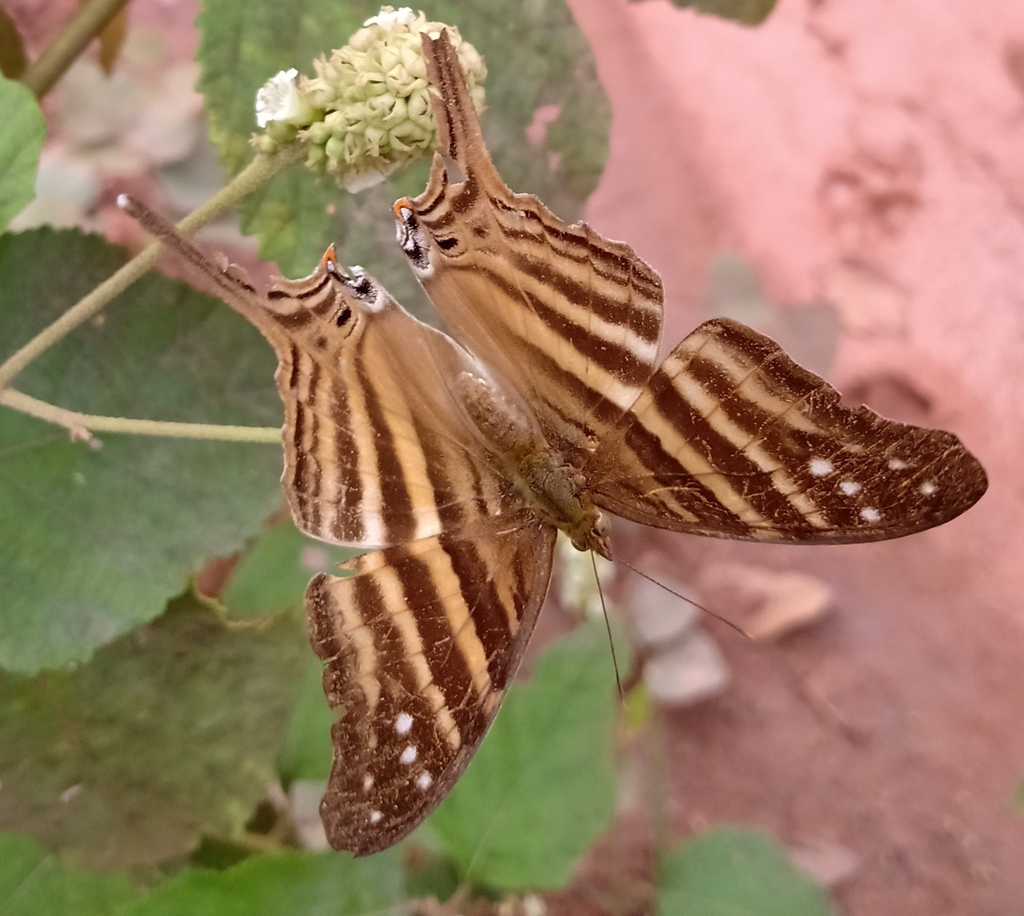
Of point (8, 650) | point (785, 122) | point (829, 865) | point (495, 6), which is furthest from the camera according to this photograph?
point (785, 122)

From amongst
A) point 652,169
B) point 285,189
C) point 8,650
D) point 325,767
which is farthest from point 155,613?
point 652,169

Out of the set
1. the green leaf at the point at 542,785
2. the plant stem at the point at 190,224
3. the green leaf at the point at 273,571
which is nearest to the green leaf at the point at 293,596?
the green leaf at the point at 273,571

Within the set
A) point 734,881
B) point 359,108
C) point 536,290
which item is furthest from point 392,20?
point 734,881

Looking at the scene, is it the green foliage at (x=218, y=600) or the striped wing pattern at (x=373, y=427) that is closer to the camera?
the striped wing pattern at (x=373, y=427)

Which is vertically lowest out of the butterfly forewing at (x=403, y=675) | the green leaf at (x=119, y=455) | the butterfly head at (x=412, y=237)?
the green leaf at (x=119, y=455)

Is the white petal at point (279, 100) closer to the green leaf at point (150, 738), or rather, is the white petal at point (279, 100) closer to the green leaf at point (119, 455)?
the green leaf at point (119, 455)

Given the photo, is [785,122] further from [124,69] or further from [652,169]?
[124,69]
